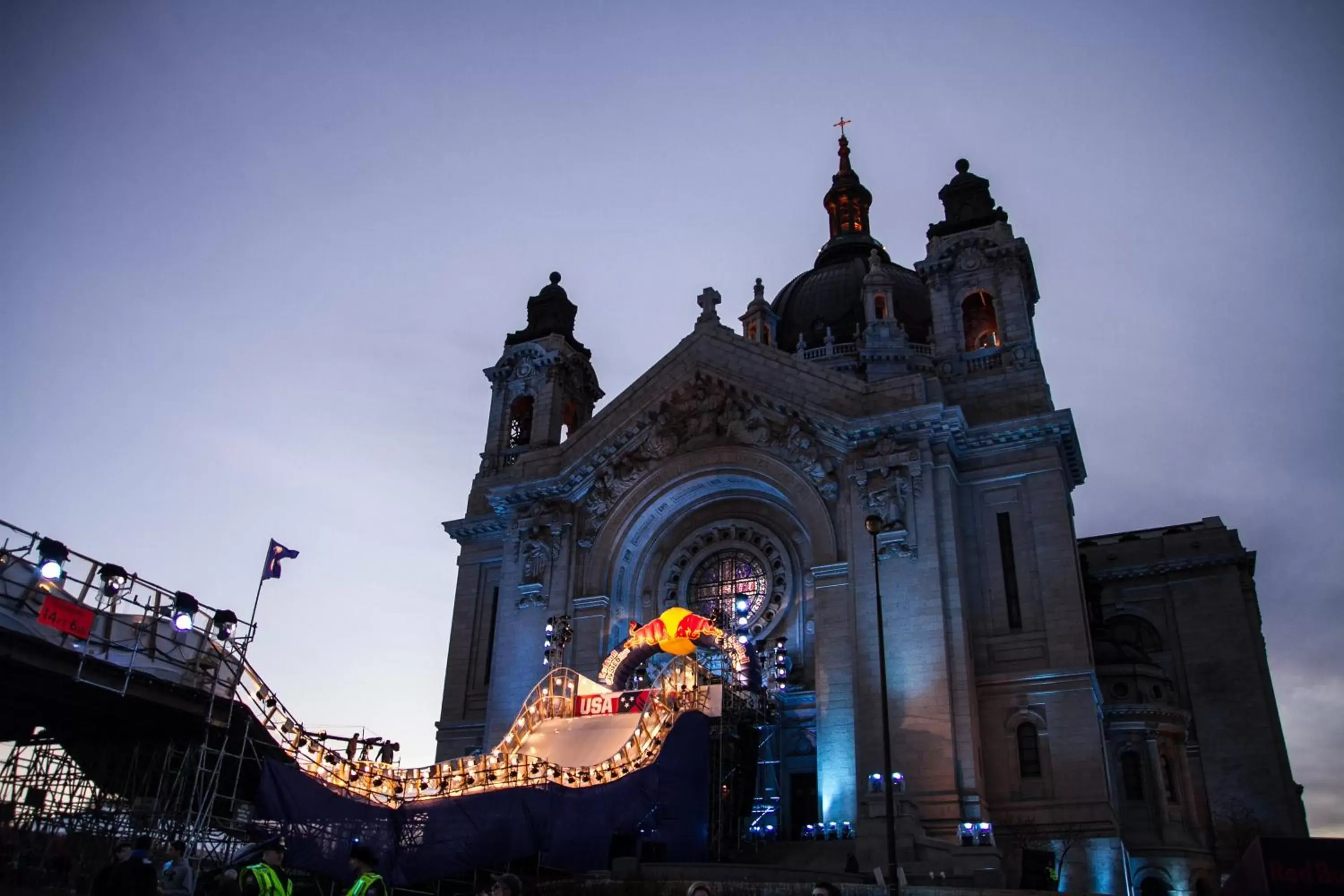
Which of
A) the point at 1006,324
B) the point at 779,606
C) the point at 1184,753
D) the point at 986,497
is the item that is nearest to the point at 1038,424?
the point at 986,497

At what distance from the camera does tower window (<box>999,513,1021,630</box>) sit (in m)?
34.3

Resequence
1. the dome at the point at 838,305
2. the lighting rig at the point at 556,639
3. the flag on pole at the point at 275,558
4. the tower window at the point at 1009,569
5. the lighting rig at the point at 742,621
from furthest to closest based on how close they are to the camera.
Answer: the dome at the point at 838,305 < the lighting rig at the point at 556,639 < the tower window at the point at 1009,569 < the lighting rig at the point at 742,621 < the flag on pole at the point at 275,558

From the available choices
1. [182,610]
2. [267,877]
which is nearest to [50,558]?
[182,610]

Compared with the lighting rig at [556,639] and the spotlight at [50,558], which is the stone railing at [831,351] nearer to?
the lighting rig at [556,639]

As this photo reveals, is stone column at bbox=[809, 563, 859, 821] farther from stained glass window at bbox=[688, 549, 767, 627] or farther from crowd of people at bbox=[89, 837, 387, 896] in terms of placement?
crowd of people at bbox=[89, 837, 387, 896]

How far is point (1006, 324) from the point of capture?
39750 millimetres

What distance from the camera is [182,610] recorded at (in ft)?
76.6

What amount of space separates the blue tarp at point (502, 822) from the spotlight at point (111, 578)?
4.97 m

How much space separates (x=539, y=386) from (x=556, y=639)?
47.9 ft

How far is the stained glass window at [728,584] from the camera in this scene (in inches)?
1539

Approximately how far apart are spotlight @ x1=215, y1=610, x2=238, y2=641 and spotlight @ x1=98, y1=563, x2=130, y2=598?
95.1 inches

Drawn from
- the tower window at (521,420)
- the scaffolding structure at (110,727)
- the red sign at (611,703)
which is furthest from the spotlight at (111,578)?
the tower window at (521,420)

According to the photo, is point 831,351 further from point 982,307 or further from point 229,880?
point 229,880

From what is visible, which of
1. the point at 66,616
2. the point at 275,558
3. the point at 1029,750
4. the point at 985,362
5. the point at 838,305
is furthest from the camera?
the point at 838,305
